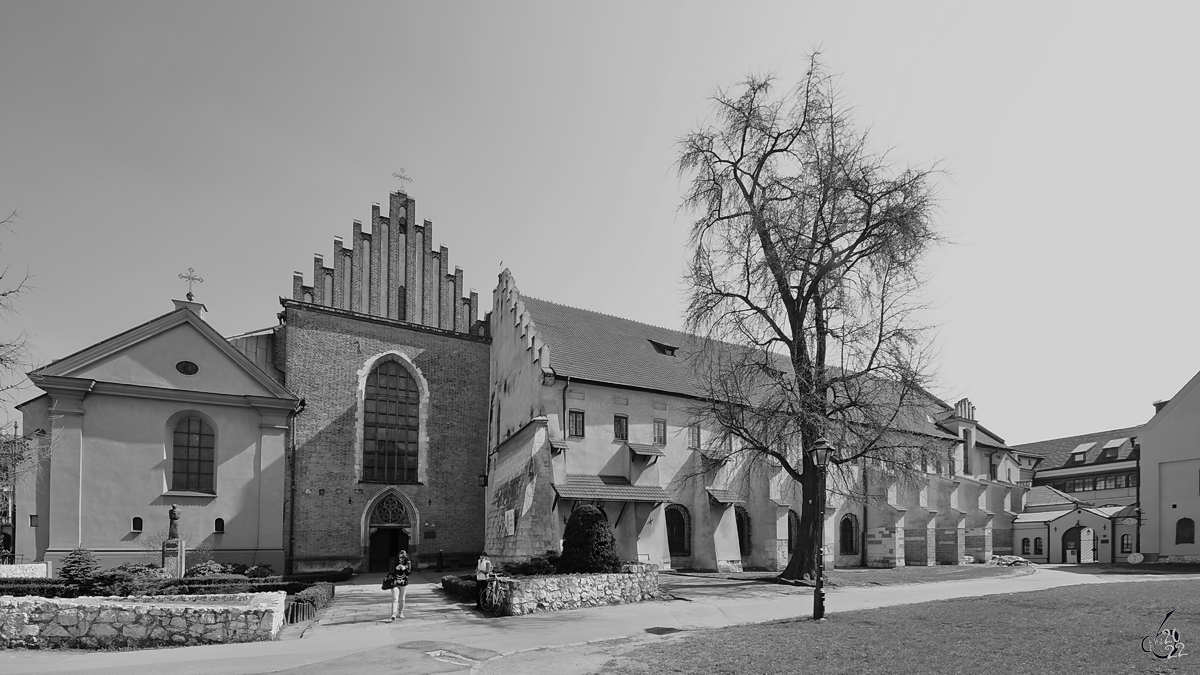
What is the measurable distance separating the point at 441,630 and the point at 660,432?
16.8 m

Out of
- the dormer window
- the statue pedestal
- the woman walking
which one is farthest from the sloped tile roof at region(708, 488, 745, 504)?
the statue pedestal

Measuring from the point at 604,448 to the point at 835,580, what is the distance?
970 cm

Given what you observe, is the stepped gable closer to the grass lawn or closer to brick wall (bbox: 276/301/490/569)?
brick wall (bbox: 276/301/490/569)

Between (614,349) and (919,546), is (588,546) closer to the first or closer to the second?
(614,349)

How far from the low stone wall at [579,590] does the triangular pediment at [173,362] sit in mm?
16901

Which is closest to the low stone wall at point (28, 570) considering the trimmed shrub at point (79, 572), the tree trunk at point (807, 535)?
the trimmed shrub at point (79, 572)

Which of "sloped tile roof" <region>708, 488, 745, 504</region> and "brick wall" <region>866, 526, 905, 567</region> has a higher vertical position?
"sloped tile roof" <region>708, 488, 745, 504</region>

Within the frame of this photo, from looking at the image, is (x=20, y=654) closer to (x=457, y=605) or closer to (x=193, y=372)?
(x=457, y=605)

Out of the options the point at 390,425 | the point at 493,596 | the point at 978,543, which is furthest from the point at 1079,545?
the point at 493,596

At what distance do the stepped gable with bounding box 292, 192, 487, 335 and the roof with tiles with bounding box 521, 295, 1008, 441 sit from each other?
5238 millimetres

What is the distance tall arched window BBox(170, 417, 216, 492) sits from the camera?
29.1 meters

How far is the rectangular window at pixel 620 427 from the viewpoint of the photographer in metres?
30.3

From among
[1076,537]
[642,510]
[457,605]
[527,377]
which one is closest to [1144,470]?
[1076,537]

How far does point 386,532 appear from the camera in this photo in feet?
115
